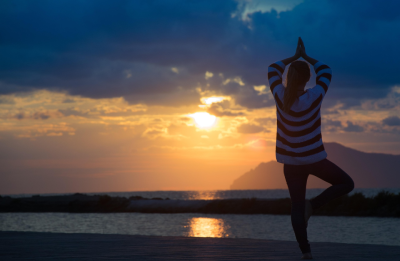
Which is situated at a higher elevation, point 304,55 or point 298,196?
point 304,55

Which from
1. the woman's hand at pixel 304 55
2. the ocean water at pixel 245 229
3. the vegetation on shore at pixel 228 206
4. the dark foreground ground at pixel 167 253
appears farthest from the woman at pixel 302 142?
the vegetation on shore at pixel 228 206

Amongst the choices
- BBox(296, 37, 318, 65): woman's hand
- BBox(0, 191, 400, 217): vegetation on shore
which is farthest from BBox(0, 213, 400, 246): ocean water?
BBox(296, 37, 318, 65): woman's hand

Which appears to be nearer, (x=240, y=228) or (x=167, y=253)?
(x=167, y=253)

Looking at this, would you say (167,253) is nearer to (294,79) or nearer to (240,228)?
(294,79)

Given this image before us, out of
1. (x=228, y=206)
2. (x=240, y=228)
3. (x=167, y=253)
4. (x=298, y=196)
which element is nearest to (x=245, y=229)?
(x=240, y=228)

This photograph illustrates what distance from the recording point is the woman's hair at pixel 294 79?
407 cm

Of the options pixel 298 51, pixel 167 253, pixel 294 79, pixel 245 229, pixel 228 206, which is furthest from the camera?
pixel 228 206

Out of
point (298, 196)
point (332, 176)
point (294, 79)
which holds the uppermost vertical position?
point (294, 79)

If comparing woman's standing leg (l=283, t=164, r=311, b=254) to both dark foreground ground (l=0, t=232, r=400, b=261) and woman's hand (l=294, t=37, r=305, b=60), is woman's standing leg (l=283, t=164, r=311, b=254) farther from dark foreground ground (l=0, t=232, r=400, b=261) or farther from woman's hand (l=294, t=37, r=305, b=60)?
woman's hand (l=294, t=37, r=305, b=60)

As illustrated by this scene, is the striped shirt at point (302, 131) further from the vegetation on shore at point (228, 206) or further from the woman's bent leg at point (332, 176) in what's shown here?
the vegetation on shore at point (228, 206)

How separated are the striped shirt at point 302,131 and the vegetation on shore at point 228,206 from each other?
2945cm

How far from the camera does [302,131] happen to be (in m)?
4.02

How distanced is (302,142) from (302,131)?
11 centimetres

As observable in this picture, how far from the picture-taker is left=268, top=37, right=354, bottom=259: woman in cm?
402
